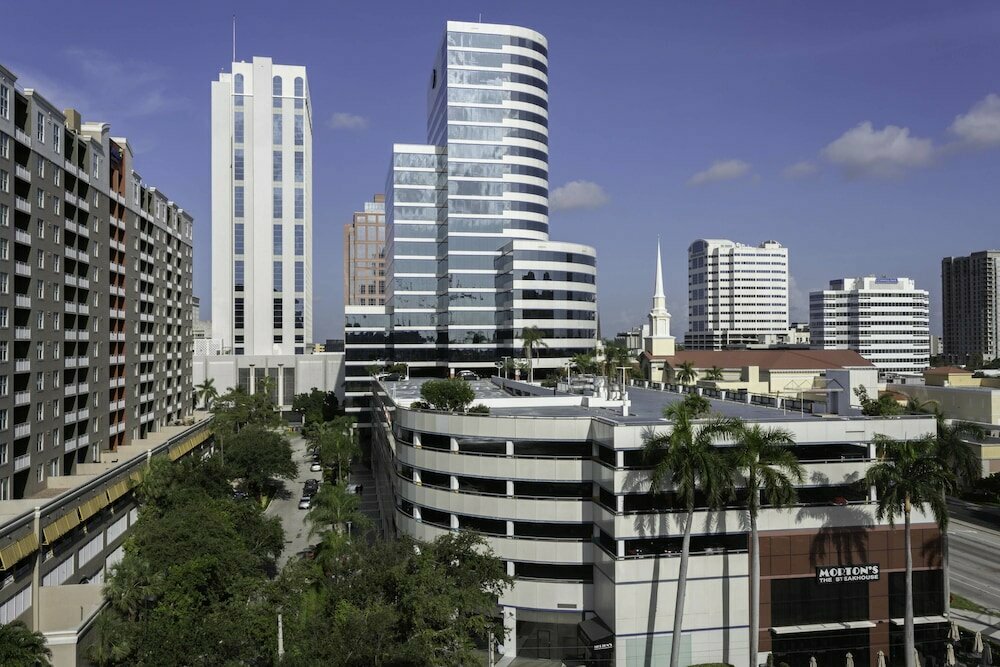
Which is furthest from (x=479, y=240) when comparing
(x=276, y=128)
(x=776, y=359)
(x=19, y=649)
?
(x=19, y=649)

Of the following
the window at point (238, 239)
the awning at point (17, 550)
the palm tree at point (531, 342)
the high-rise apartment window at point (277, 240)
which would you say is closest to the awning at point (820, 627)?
the awning at point (17, 550)

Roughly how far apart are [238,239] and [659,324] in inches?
3980

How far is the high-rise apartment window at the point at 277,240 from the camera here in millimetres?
174750

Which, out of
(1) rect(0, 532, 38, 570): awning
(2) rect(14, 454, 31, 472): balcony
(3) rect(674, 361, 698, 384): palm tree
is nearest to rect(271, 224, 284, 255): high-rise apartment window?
(3) rect(674, 361, 698, 384): palm tree

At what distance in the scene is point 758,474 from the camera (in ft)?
152

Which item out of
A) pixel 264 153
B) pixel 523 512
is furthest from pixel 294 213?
pixel 523 512

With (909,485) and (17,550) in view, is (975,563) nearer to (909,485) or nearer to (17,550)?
(909,485)

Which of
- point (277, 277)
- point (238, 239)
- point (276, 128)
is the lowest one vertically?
point (277, 277)

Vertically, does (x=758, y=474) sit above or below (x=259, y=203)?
below

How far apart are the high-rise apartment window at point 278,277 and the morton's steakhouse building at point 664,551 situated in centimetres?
13249

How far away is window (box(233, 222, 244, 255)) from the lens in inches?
6791

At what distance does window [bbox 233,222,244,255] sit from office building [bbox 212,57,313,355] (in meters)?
0.23

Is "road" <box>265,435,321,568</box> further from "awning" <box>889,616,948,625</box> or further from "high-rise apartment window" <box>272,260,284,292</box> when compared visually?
"high-rise apartment window" <box>272,260,284,292</box>

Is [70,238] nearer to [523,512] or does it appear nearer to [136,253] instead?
[136,253]
